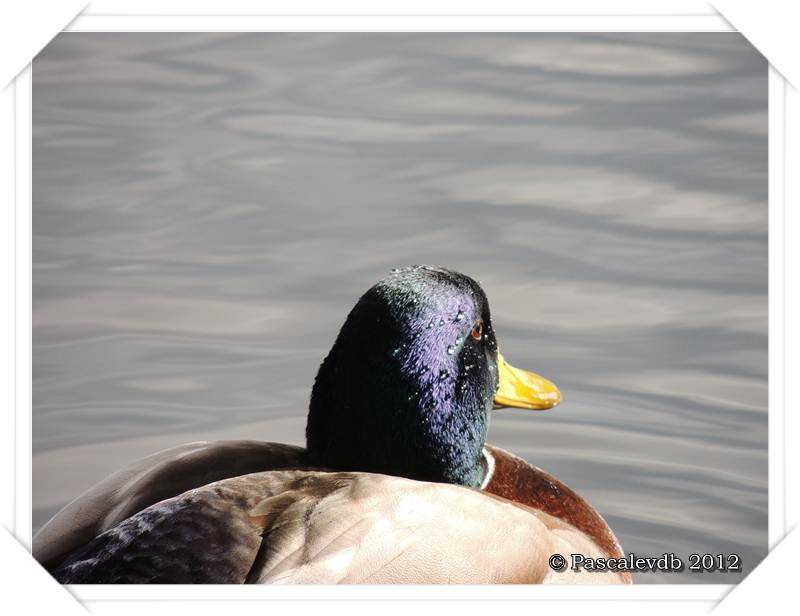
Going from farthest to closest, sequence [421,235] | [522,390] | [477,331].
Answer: [421,235], [522,390], [477,331]

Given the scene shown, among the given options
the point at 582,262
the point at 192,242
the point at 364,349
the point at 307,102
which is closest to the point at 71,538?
the point at 364,349

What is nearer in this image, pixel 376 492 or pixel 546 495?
pixel 376 492

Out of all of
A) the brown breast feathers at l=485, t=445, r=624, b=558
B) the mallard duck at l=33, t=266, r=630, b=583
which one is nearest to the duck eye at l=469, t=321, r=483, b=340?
the mallard duck at l=33, t=266, r=630, b=583

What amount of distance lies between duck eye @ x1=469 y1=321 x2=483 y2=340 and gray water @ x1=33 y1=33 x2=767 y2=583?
2.46 ft

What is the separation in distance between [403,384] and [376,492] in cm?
44

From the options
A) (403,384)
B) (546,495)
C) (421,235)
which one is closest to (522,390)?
(546,495)

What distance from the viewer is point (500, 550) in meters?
3.92

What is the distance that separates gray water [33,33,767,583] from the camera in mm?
4668

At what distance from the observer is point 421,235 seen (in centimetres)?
535

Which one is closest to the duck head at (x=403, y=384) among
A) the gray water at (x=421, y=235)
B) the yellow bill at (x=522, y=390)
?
the yellow bill at (x=522, y=390)

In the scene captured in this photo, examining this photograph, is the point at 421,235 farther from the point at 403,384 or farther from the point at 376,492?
the point at 376,492

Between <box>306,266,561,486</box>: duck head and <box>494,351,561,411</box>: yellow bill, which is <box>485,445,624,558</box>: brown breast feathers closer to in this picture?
<box>494,351,561,411</box>: yellow bill

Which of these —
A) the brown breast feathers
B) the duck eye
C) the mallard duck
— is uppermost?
the duck eye
